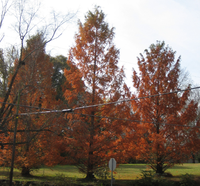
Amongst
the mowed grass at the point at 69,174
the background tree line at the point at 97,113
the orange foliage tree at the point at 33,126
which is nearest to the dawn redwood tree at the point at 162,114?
the background tree line at the point at 97,113

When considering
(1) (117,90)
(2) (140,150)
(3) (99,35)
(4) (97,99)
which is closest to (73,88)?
(4) (97,99)

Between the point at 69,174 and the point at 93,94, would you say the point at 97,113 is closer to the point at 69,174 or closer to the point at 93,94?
the point at 93,94

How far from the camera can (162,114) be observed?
14.5m

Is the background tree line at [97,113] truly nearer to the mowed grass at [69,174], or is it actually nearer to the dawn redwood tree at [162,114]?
the dawn redwood tree at [162,114]

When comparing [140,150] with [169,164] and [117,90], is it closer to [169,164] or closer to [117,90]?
[169,164]

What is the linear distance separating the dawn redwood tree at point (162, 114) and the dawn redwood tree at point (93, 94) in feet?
6.07

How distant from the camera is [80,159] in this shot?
1323 centimetres

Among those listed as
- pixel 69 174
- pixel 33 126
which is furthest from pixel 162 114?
pixel 69 174

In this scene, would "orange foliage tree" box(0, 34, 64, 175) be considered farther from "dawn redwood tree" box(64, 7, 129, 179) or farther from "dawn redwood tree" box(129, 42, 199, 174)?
"dawn redwood tree" box(129, 42, 199, 174)

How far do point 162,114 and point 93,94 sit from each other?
4765mm

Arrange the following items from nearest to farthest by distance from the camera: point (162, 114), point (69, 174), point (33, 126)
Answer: point (33, 126) < point (162, 114) < point (69, 174)

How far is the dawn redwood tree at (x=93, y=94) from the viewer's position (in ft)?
41.2

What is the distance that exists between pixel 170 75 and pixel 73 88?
6545 mm

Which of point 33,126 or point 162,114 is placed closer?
point 33,126
